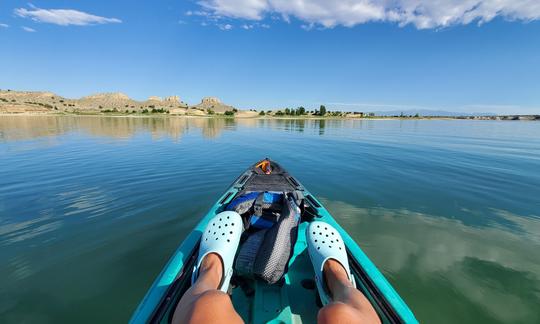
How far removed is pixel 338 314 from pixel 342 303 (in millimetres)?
127

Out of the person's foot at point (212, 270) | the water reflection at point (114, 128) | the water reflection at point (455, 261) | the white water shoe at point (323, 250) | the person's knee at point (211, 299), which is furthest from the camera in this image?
the water reflection at point (114, 128)

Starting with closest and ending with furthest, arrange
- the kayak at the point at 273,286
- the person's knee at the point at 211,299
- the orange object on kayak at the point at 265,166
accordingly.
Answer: the person's knee at the point at 211,299, the kayak at the point at 273,286, the orange object on kayak at the point at 265,166

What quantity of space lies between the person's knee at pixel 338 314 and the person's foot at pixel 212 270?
1.17m

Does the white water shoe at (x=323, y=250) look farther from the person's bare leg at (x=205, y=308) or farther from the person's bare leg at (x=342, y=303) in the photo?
the person's bare leg at (x=205, y=308)

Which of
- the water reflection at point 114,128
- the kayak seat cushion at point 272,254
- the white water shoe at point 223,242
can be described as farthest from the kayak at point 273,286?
the water reflection at point 114,128

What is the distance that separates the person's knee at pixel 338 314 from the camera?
1823mm

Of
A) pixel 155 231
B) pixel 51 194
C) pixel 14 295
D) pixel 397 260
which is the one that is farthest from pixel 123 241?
pixel 397 260

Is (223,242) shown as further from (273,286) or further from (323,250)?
(323,250)

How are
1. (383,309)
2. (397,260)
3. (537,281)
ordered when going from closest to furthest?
(383,309), (537,281), (397,260)

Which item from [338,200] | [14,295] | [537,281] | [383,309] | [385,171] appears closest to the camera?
[383,309]

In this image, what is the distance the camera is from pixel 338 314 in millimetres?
1850

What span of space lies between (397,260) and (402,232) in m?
1.28

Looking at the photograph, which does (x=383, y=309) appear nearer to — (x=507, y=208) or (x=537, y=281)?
(x=537, y=281)

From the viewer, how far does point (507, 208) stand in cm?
696
